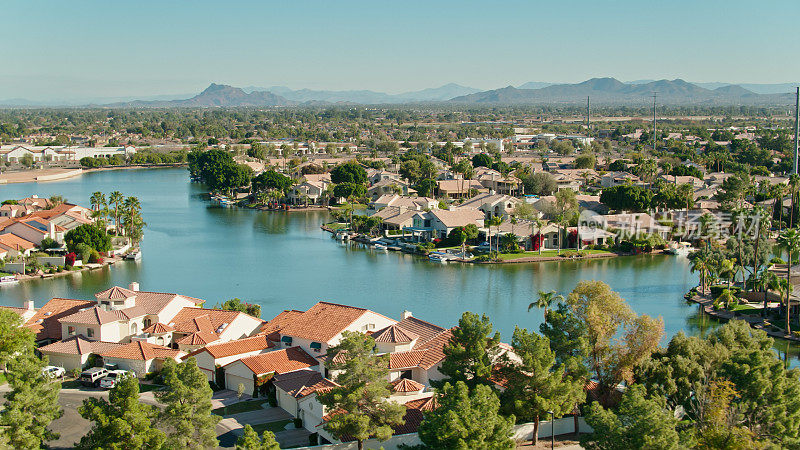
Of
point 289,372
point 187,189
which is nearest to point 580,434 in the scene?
point 289,372

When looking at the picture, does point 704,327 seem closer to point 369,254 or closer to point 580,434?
point 580,434

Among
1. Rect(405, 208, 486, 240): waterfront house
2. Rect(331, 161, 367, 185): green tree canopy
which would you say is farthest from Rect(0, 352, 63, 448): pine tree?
Rect(331, 161, 367, 185): green tree canopy

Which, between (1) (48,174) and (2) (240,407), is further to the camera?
(1) (48,174)

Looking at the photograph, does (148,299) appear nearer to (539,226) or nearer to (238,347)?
(238,347)

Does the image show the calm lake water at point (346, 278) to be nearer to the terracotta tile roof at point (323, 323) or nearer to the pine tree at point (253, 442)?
the terracotta tile roof at point (323, 323)

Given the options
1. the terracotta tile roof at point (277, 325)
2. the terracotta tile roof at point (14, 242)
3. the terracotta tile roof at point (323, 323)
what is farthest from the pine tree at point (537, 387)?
the terracotta tile roof at point (14, 242)

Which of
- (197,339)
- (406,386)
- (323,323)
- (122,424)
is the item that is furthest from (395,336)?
(122,424)
